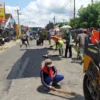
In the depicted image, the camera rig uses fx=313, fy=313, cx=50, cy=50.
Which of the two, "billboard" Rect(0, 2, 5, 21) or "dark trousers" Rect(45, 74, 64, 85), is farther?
"billboard" Rect(0, 2, 5, 21)

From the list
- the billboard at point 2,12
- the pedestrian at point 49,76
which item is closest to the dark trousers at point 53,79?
the pedestrian at point 49,76

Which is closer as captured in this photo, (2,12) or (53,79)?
(53,79)

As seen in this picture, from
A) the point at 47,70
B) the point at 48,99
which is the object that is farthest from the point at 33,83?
the point at 48,99

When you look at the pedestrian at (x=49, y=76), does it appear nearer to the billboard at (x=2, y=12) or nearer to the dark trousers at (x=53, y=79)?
the dark trousers at (x=53, y=79)

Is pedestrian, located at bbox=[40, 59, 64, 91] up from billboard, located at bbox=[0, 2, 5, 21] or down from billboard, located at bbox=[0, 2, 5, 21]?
down

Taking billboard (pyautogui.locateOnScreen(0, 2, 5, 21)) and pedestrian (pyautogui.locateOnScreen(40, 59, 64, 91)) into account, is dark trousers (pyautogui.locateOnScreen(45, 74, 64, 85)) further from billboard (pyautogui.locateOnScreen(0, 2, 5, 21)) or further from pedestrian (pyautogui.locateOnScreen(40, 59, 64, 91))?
billboard (pyautogui.locateOnScreen(0, 2, 5, 21))

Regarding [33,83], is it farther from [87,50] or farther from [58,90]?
[87,50]

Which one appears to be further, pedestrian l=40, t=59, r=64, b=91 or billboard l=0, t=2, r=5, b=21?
billboard l=0, t=2, r=5, b=21

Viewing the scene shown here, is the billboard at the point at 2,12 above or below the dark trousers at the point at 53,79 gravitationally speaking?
above

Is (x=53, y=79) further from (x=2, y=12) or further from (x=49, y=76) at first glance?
(x=2, y=12)

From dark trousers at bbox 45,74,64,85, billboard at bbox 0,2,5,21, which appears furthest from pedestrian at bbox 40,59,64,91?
billboard at bbox 0,2,5,21

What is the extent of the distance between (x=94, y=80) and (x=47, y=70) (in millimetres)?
3225

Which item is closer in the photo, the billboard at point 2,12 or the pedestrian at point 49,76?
the pedestrian at point 49,76

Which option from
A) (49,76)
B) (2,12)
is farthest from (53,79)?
(2,12)
